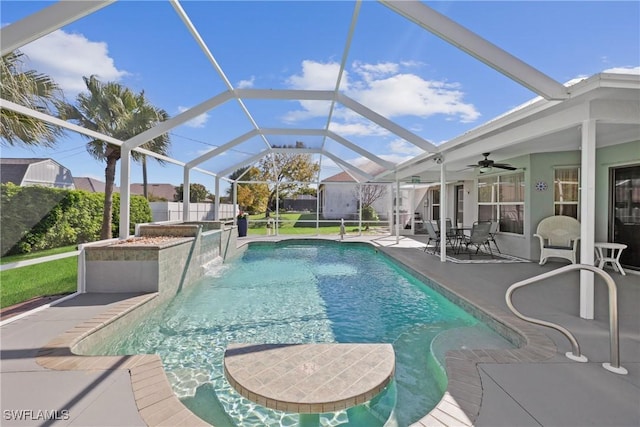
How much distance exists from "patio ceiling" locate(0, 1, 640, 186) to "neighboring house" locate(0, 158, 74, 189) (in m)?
1.75

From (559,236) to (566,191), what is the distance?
1.37 meters

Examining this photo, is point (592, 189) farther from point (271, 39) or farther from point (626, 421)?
point (271, 39)

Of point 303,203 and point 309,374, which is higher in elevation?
point 303,203

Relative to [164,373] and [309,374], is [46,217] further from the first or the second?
[309,374]

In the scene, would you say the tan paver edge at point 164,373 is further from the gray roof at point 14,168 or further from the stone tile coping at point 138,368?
the gray roof at point 14,168

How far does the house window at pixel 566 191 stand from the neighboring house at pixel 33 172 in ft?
38.8

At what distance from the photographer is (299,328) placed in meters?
4.48

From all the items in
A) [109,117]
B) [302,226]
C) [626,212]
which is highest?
[109,117]

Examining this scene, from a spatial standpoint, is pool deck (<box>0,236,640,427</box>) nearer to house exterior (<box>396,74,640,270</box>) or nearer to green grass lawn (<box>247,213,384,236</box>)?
house exterior (<box>396,74,640,270</box>)

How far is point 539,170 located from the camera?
7.90m

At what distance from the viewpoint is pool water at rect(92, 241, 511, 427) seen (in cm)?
274

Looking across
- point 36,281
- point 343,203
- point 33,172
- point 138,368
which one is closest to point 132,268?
point 36,281

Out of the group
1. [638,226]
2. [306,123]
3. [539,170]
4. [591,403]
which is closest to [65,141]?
[306,123]

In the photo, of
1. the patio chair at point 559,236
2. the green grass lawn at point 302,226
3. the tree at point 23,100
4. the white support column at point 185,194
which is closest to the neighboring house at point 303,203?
the green grass lawn at point 302,226
